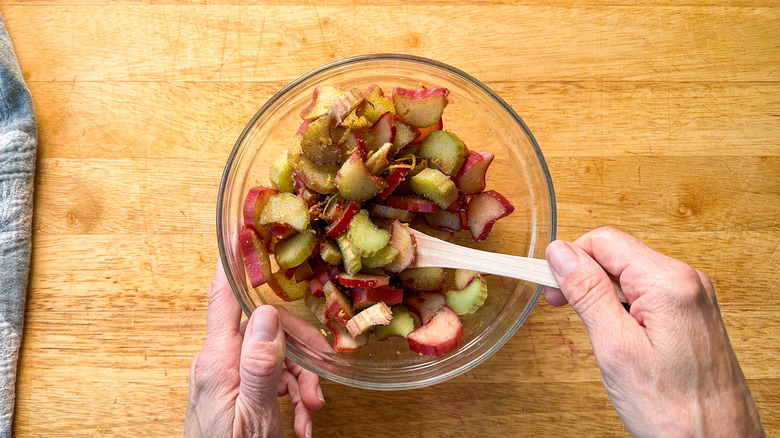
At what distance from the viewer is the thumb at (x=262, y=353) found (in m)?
1.30

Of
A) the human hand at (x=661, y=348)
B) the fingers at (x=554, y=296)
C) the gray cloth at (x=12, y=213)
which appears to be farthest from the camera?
the gray cloth at (x=12, y=213)

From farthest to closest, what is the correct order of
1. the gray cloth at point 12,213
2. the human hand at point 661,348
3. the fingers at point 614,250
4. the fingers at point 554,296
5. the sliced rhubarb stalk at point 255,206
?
the gray cloth at point 12,213 < the fingers at point 554,296 < the sliced rhubarb stalk at point 255,206 < the fingers at point 614,250 < the human hand at point 661,348

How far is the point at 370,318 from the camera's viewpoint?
1.30m

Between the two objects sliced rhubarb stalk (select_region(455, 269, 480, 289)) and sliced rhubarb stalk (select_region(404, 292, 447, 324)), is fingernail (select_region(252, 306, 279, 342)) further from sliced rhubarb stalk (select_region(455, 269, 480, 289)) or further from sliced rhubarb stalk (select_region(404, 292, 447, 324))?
sliced rhubarb stalk (select_region(455, 269, 480, 289))

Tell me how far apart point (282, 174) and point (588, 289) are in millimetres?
794

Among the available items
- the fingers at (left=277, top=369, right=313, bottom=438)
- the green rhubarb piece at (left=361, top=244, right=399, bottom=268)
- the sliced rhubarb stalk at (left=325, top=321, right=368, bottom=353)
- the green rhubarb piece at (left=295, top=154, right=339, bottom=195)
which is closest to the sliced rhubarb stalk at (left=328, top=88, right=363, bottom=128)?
the green rhubarb piece at (left=295, top=154, right=339, bottom=195)

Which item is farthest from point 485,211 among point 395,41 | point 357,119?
point 395,41

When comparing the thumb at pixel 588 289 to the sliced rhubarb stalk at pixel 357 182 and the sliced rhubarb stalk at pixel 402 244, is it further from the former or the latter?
the sliced rhubarb stalk at pixel 357 182

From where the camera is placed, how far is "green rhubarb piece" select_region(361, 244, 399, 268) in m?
1.32

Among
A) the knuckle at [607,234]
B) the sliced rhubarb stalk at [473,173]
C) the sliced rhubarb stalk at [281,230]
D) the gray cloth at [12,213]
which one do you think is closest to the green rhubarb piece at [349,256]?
the sliced rhubarb stalk at [281,230]

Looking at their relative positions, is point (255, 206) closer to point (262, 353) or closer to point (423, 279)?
point (262, 353)

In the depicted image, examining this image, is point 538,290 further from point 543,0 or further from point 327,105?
point 543,0

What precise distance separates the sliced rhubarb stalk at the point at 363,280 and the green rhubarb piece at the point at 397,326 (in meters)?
0.12

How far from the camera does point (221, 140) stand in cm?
165
